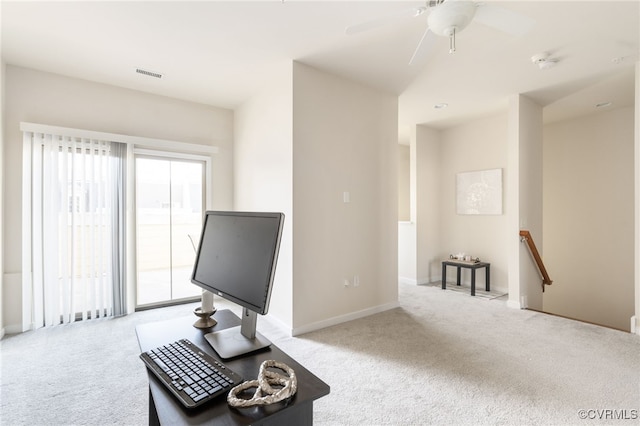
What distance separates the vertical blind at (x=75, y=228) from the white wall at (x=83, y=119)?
15 cm

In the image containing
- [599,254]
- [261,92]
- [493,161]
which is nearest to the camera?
[261,92]

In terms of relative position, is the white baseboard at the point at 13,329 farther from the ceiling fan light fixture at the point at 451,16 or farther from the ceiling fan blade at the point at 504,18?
the ceiling fan blade at the point at 504,18

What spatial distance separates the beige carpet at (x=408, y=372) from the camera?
6.07 feet

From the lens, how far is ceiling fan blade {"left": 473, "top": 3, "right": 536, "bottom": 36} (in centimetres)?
169

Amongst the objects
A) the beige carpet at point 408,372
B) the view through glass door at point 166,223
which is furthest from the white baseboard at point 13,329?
the view through glass door at point 166,223

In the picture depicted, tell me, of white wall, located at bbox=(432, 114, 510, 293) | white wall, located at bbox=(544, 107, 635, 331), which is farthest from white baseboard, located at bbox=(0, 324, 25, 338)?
white wall, located at bbox=(544, 107, 635, 331)

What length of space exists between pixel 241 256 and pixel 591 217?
5611 millimetres

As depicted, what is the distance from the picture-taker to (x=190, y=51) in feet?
9.43

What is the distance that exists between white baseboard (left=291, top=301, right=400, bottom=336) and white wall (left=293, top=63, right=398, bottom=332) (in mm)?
12

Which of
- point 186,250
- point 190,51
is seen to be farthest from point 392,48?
point 186,250

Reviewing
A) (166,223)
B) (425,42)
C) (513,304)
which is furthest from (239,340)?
(513,304)

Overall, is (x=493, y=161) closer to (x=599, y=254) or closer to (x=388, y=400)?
(x=599, y=254)

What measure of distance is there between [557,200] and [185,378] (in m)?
5.96

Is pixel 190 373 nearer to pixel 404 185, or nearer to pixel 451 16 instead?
pixel 451 16
